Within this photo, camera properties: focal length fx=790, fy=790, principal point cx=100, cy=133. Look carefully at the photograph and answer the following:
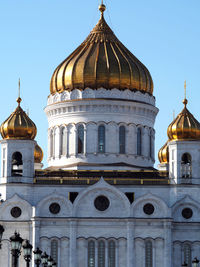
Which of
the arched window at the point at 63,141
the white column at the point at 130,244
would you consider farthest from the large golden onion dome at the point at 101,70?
the white column at the point at 130,244

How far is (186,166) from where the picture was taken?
55.0 meters

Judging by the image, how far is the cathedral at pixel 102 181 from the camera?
52.9 m

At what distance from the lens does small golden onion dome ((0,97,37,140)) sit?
54947 millimetres

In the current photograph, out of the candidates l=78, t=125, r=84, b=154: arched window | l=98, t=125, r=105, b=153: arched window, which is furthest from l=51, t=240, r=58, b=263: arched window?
l=98, t=125, r=105, b=153: arched window

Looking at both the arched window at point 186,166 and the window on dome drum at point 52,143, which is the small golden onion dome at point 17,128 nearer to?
the window on dome drum at point 52,143

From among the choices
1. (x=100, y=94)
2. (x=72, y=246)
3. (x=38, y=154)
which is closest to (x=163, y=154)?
(x=38, y=154)

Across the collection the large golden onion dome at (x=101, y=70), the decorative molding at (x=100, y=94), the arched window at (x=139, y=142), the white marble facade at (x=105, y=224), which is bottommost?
the white marble facade at (x=105, y=224)

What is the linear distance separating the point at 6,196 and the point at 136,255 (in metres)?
9.65

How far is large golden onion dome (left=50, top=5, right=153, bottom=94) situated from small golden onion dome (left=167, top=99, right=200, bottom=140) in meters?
5.77

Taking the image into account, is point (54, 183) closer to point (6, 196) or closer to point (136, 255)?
point (6, 196)

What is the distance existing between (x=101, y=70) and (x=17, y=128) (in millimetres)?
8480

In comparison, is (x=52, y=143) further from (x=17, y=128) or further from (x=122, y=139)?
(x=17, y=128)

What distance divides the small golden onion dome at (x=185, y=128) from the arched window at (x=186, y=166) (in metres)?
1.29

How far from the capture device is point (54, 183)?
54.2 m
